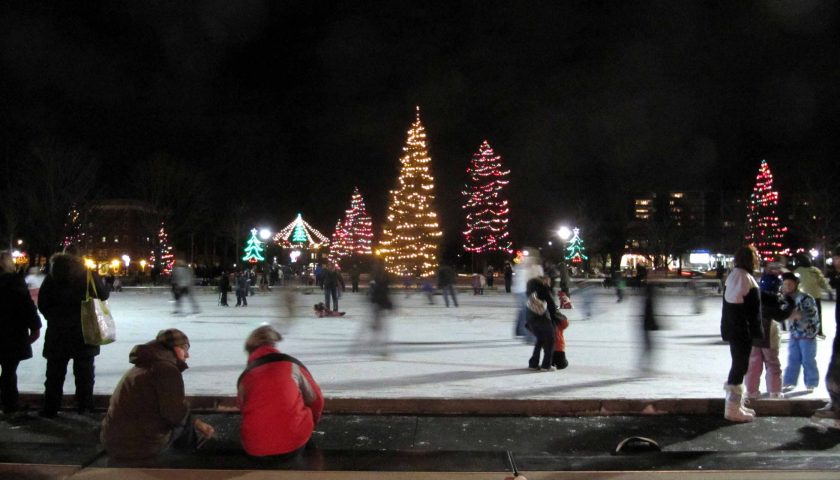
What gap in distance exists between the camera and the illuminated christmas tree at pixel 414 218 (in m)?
43.9

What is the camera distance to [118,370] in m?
9.22

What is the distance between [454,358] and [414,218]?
34.0 m

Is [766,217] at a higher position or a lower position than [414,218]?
higher

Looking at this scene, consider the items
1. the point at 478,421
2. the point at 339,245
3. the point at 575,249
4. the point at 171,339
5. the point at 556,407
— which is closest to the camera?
the point at 171,339

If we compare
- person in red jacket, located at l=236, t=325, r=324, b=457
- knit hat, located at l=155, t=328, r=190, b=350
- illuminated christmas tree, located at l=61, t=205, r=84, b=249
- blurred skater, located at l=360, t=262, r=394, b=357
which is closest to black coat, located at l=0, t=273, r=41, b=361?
knit hat, located at l=155, t=328, r=190, b=350

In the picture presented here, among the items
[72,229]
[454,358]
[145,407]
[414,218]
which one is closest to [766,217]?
[414,218]

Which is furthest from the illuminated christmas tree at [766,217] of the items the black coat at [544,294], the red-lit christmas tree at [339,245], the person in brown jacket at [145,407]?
the person in brown jacket at [145,407]

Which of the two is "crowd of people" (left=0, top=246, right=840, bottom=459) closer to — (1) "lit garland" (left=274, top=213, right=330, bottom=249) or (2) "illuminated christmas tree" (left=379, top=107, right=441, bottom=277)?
(2) "illuminated christmas tree" (left=379, top=107, right=441, bottom=277)

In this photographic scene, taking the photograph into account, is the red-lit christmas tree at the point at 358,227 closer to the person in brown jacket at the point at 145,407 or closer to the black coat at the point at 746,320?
the black coat at the point at 746,320

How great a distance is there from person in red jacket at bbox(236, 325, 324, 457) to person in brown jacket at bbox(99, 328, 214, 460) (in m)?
0.45

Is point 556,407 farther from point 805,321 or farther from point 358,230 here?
point 358,230

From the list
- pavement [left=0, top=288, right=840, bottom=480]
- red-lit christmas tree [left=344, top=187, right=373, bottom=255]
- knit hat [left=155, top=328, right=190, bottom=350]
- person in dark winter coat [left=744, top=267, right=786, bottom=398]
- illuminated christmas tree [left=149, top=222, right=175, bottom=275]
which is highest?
red-lit christmas tree [left=344, top=187, right=373, bottom=255]

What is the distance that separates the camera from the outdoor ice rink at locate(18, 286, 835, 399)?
25.7 ft

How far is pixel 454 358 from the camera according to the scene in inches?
408
